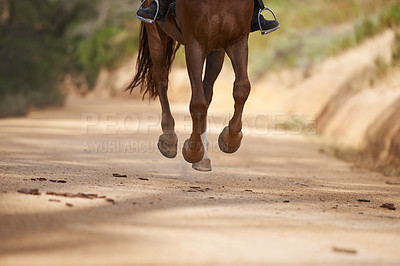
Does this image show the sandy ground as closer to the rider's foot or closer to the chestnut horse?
the chestnut horse

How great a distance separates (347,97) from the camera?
1419 cm

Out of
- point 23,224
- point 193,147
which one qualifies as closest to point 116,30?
point 193,147

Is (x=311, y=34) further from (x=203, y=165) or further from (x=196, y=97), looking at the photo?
(x=196, y=97)

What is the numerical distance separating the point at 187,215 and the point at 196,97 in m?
1.93

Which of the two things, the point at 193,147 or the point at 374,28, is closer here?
the point at 193,147

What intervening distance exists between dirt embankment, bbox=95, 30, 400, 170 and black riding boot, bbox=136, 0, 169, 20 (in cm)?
446

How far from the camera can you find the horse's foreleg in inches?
210

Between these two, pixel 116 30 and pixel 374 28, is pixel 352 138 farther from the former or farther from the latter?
pixel 116 30

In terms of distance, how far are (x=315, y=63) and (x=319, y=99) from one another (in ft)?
15.7

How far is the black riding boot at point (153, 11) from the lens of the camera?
19.1 feet

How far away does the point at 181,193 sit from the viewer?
4.70 metres

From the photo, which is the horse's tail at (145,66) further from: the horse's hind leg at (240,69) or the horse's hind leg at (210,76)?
the horse's hind leg at (240,69)

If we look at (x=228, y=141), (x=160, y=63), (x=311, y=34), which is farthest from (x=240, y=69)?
(x=311, y=34)

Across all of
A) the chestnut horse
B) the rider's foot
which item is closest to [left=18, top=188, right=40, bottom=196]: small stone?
the chestnut horse
